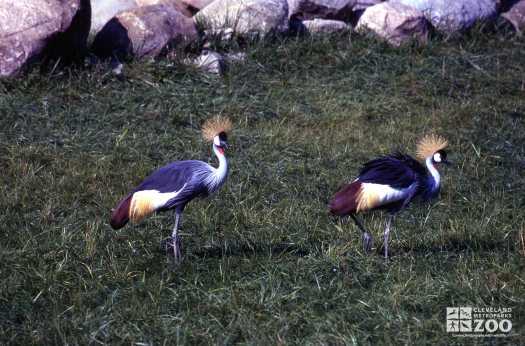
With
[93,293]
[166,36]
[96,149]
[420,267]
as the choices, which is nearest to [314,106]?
[166,36]

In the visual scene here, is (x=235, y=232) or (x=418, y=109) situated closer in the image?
(x=235, y=232)

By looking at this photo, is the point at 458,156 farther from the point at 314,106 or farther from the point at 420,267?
the point at 420,267

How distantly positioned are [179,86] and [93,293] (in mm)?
4110

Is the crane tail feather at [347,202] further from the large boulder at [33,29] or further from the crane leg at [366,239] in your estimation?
the large boulder at [33,29]

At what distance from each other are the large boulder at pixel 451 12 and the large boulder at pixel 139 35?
265cm

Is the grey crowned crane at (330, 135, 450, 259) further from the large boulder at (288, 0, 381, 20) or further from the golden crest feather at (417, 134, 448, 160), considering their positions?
the large boulder at (288, 0, 381, 20)

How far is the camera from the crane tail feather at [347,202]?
608 cm

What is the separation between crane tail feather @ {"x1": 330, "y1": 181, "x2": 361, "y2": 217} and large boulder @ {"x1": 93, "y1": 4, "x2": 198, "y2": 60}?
405cm

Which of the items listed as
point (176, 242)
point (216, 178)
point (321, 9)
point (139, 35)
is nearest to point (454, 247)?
point (216, 178)

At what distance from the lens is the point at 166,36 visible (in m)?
9.68

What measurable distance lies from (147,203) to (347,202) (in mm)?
1246

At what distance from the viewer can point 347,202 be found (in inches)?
240

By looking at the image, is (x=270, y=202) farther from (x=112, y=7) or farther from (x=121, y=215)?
(x=112, y=7)

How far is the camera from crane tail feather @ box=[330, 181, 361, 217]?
608 centimetres
